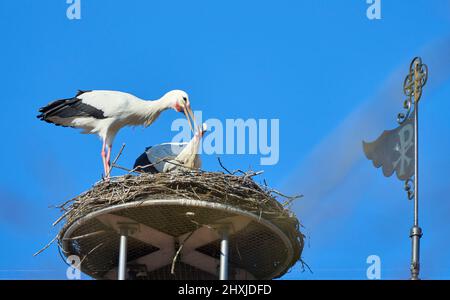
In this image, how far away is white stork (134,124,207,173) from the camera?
66.4 ft

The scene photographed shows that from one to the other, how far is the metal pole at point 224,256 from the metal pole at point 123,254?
1.31 m

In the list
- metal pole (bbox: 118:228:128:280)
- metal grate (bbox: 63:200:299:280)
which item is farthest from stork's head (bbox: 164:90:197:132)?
metal pole (bbox: 118:228:128:280)

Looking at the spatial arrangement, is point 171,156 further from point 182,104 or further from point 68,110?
point 68,110

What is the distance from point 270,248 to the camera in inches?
757

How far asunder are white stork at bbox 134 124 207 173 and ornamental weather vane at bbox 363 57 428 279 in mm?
3845

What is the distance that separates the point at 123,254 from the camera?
60.6 feet

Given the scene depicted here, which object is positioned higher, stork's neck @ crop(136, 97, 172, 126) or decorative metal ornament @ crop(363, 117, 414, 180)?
stork's neck @ crop(136, 97, 172, 126)

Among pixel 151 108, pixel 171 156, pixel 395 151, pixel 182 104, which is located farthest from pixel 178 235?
pixel 395 151

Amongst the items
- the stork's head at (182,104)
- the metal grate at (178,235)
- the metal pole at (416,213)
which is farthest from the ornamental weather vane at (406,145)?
the stork's head at (182,104)

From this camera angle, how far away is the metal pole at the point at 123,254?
60.3 feet

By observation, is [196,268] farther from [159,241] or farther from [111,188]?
[111,188]

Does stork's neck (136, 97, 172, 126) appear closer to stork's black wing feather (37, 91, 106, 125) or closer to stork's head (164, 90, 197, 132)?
stork's head (164, 90, 197, 132)

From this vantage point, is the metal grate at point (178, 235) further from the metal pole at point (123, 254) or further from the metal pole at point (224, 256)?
the metal pole at point (123, 254)
